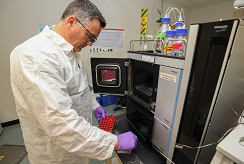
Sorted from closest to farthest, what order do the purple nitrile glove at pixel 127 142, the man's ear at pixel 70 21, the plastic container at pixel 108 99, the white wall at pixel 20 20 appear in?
the man's ear at pixel 70 21, the purple nitrile glove at pixel 127 142, the white wall at pixel 20 20, the plastic container at pixel 108 99

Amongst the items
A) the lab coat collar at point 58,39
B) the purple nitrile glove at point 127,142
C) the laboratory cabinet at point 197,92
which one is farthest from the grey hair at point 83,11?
the purple nitrile glove at point 127,142

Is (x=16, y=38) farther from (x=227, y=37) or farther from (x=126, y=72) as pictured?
(x=227, y=37)

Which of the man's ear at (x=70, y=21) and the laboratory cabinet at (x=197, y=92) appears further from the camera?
the man's ear at (x=70, y=21)

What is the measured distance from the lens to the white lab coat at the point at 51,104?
1.62 ft

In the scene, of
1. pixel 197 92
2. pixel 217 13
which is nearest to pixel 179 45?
pixel 197 92

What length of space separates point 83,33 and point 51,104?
44 cm

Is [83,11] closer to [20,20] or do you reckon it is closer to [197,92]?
[197,92]

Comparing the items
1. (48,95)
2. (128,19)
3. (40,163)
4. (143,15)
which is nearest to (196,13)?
(143,15)

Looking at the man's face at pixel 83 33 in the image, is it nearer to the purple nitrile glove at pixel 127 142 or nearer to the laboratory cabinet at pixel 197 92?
the laboratory cabinet at pixel 197 92

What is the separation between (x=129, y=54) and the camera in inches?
38.1

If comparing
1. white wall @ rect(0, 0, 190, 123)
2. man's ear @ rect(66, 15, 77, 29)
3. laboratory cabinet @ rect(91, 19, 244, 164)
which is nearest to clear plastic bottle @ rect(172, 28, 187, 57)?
laboratory cabinet @ rect(91, 19, 244, 164)

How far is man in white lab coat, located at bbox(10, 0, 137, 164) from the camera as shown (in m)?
0.50

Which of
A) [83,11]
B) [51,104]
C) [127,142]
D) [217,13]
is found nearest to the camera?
[51,104]

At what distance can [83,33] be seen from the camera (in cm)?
66
